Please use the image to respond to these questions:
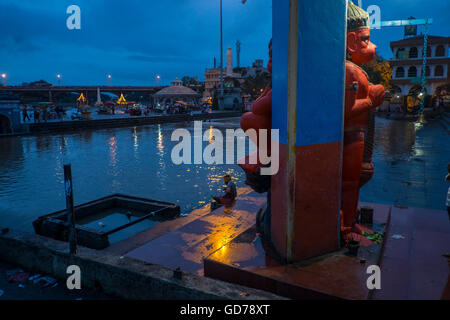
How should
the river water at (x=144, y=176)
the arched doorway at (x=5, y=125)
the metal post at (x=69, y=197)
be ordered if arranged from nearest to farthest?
the metal post at (x=69, y=197)
the river water at (x=144, y=176)
the arched doorway at (x=5, y=125)

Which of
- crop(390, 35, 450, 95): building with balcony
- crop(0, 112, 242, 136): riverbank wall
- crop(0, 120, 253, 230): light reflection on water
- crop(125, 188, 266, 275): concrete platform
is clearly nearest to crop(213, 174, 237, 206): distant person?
crop(125, 188, 266, 275): concrete platform

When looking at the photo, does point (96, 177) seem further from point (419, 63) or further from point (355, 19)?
point (419, 63)

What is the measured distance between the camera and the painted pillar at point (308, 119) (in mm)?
3074

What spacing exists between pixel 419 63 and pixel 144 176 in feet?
146

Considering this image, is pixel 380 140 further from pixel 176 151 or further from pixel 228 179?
pixel 228 179

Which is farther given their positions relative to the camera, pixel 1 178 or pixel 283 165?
pixel 1 178

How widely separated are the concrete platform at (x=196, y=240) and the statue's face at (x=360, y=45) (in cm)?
276

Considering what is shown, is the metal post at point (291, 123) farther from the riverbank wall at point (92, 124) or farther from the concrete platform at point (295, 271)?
the riverbank wall at point (92, 124)

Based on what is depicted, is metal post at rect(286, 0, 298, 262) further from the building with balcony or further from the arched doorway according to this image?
the building with balcony

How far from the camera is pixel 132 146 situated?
16.8m

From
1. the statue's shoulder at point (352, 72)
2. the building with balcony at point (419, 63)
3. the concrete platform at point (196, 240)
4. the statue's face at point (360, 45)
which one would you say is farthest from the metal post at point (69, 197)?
the building with balcony at point (419, 63)

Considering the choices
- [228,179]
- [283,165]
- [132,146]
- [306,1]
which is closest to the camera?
[306,1]

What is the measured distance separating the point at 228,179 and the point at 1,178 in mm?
7648
